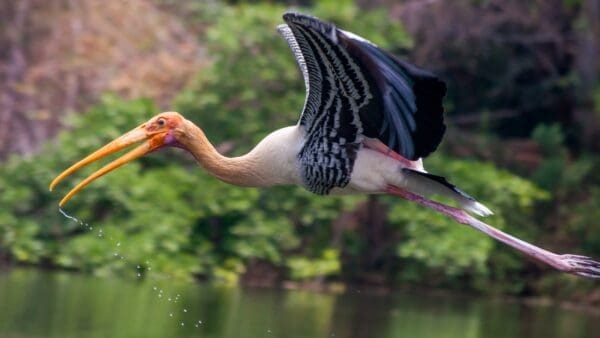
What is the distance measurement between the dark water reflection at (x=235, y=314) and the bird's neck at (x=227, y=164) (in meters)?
4.10

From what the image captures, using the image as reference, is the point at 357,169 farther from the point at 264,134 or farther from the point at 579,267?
the point at 264,134

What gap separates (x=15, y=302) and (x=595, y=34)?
9.13m

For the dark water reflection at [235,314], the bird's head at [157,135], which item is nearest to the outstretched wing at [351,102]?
the bird's head at [157,135]

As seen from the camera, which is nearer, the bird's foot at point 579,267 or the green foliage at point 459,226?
the bird's foot at point 579,267

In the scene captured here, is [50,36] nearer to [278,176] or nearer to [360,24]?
[360,24]

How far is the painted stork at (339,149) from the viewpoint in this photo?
818cm

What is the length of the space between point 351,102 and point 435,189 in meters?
0.92

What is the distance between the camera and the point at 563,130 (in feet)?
66.2

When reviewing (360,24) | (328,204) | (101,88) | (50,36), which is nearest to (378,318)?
(328,204)

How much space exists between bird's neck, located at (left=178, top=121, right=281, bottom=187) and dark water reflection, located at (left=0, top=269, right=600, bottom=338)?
13.5 feet

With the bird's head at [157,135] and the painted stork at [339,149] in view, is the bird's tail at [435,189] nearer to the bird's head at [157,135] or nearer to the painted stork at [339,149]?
the painted stork at [339,149]

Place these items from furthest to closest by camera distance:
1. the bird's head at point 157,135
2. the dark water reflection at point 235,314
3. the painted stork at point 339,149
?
the dark water reflection at point 235,314 < the bird's head at point 157,135 < the painted stork at point 339,149

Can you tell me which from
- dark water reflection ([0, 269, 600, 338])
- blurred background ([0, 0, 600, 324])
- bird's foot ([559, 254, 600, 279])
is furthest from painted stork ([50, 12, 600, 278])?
blurred background ([0, 0, 600, 324])

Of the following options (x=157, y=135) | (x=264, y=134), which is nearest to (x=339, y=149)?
(x=157, y=135)
